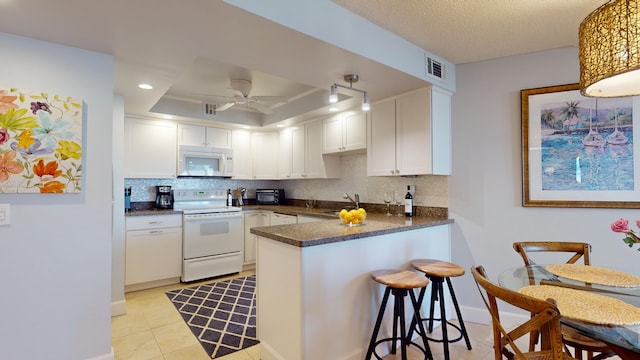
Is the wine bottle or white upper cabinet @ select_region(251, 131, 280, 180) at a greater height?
white upper cabinet @ select_region(251, 131, 280, 180)

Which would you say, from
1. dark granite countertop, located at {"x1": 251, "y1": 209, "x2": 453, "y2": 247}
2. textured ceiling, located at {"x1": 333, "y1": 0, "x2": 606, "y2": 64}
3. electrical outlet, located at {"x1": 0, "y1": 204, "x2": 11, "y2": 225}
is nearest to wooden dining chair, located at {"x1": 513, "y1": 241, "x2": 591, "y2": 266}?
dark granite countertop, located at {"x1": 251, "y1": 209, "x2": 453, "y2": 247}

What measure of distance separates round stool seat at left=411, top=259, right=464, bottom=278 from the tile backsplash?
34.8 inches

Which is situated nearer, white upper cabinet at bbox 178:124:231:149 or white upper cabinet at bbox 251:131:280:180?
white upper cabinet at bbox 178:124:231:149

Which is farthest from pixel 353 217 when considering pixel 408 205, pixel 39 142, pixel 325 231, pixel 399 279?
pixel 39 142

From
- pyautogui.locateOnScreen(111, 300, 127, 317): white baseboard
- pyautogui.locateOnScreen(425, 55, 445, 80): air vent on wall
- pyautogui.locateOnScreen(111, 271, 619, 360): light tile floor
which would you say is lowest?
pyautogui.locateOnScreen(111, 271, 619, 360): light tile floor

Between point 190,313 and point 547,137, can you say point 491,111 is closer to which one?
point 547,137

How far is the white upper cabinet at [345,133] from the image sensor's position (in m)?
3.59

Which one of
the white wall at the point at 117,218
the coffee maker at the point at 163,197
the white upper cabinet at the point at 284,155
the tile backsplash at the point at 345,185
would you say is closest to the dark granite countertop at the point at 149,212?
the coffee maker at the point at 163,197

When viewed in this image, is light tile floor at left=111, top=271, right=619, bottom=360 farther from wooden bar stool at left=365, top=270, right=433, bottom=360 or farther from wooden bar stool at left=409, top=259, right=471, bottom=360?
wooden bar stool at left=365, top=270, right=433, bottom=360

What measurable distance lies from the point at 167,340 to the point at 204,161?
2.58 m

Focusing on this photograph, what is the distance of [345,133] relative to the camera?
3803mm

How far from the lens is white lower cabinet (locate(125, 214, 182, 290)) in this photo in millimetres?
3637

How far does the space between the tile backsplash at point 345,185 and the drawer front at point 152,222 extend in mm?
718

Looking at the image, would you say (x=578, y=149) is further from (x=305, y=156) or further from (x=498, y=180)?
(x=305, y=156)
